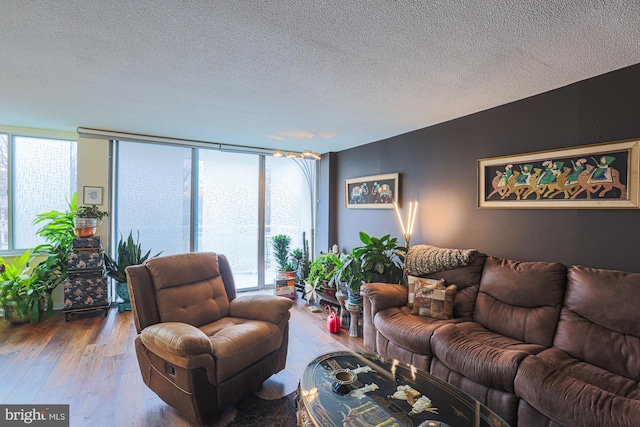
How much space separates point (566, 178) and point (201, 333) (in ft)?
9.42

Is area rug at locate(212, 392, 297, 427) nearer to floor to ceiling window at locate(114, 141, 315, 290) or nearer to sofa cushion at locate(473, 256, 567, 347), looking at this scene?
sofa cushion at locate(473, 256, 567, 347)

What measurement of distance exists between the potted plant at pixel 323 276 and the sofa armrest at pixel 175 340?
81.0 inches

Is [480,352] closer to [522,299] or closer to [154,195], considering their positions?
[522,299]

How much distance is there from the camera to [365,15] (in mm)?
1495

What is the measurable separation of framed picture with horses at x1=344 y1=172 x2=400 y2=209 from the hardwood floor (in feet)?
5.53

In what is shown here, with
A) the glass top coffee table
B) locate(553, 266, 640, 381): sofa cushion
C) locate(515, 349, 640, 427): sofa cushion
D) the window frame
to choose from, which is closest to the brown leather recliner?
the glass top coffee table

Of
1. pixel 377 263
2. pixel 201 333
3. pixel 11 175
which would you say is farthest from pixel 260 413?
pixel 11 175

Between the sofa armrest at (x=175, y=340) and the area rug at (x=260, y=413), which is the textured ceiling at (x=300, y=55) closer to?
the sofa armrest at (x=175, y=340)

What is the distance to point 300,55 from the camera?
1.88 metres

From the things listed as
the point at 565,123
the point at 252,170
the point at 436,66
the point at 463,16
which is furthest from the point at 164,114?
the point at 565,123

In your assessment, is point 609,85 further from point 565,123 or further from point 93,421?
point 93,421

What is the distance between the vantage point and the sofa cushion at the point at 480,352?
179cm

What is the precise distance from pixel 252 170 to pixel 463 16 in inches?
150

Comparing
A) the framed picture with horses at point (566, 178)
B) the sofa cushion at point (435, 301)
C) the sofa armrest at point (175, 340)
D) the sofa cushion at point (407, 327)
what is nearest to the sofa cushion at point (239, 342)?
the sofa armrest at point (175, 340)
